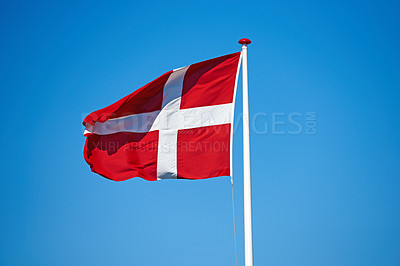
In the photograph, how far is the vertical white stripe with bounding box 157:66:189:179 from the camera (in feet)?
48.3

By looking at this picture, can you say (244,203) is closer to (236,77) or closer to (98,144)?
(236,77)

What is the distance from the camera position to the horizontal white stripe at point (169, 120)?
14102mm

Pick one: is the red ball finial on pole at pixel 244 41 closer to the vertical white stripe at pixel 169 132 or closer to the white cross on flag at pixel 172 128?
the white cross on flag at pixel 172 128

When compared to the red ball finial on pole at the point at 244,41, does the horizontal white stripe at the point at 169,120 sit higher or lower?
lower

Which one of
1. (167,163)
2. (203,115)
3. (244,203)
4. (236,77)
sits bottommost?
(244,203)

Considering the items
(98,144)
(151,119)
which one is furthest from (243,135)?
(98,144)

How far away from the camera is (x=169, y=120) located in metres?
15.2

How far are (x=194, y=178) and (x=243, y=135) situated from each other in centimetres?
208

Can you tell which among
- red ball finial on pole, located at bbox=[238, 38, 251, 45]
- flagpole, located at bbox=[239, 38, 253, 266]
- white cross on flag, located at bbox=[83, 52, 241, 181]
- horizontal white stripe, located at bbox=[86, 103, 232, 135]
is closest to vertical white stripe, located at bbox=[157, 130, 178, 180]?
white cross on flag, located at bbox=[83, 52, 241, 181]

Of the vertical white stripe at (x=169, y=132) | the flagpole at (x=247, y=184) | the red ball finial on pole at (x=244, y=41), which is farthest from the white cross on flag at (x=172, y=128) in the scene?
the flagpole at (x=247, y=184)

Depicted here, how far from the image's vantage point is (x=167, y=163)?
48.5 feet

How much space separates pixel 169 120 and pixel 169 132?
0.40 meters

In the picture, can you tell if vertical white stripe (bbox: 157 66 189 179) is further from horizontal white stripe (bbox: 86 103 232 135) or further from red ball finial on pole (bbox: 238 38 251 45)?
red ball finial on pole (bbox: 238 38 251 45)

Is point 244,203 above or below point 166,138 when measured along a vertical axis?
below
